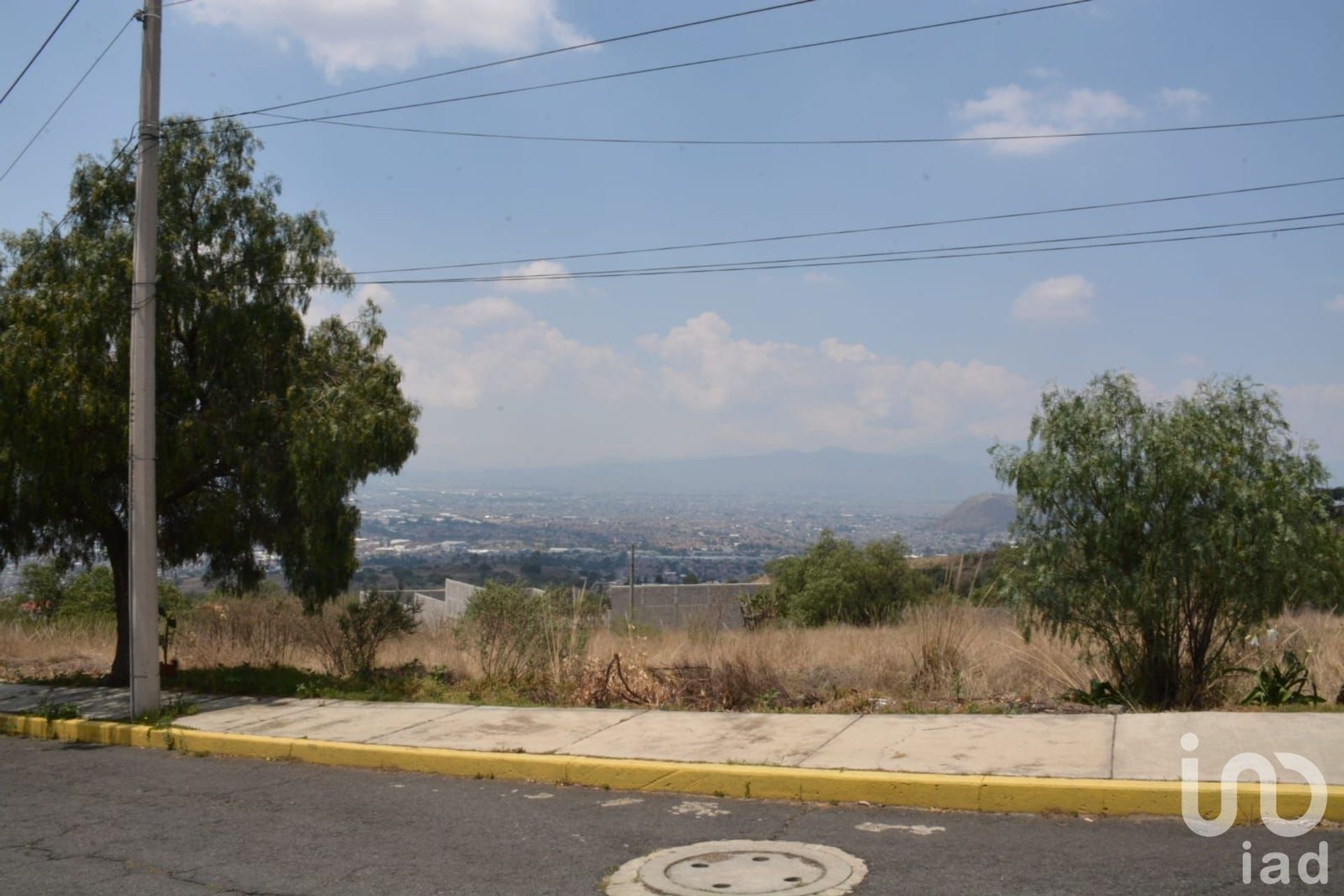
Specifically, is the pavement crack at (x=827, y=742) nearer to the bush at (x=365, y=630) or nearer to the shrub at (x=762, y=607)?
the bush at (x=365, y=630)

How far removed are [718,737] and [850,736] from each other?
3.61 ft

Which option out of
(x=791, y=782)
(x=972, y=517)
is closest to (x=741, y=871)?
(x=791, y=782)

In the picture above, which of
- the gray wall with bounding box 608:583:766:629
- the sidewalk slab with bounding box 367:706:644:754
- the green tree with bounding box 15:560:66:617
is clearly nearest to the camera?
the sidewalk slab with bounding box 367:706:644:754

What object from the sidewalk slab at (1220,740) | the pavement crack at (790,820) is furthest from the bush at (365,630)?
the sidewalk slab at (1220,740)

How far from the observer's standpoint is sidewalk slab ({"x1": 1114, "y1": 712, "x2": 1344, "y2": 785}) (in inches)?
285

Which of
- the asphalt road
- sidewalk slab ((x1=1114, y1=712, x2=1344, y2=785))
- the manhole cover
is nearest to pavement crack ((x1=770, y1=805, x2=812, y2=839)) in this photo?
the asphalt road

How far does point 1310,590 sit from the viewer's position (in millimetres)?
9617

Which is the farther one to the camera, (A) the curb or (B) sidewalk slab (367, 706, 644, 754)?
(B) sidewalk slab (367, 706, 644, 754)

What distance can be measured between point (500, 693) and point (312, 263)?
632 centimetres

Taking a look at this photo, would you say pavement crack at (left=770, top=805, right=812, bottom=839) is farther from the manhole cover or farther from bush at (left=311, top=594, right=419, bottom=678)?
bush at (left=311, top=594, right=419, bottom=678)

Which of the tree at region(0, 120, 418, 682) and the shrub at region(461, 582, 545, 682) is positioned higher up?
the tree at region(0, 120, 418, 682)

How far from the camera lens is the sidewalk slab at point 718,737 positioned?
870 cm

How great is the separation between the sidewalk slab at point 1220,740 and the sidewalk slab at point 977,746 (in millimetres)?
175

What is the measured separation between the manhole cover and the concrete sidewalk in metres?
1.54
